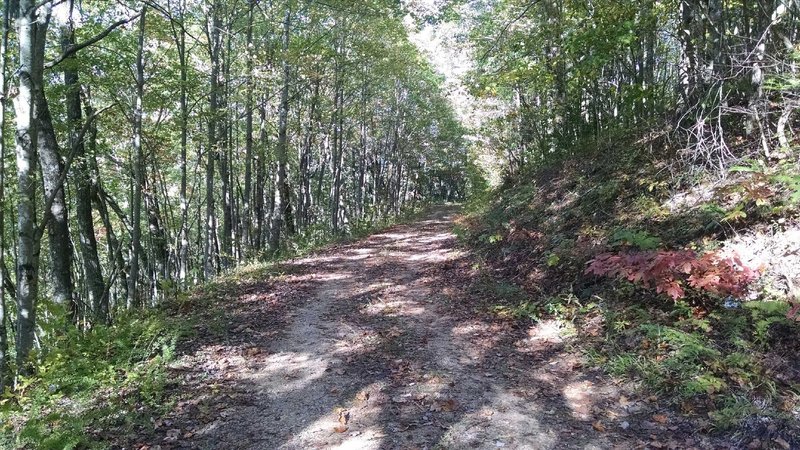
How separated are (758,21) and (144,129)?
45.0 ft

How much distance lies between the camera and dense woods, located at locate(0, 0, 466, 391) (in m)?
6.28

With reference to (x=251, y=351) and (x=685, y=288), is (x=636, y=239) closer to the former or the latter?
(x=685, y=288)

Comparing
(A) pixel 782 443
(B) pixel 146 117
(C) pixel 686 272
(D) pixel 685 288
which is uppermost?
(B) pixel 146 117

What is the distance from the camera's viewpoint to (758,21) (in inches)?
277

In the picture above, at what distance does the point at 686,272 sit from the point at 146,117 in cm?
1361

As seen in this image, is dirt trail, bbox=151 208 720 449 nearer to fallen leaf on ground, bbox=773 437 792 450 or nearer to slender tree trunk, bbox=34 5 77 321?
fallen leaf on ground, bbox=773 437 792 450

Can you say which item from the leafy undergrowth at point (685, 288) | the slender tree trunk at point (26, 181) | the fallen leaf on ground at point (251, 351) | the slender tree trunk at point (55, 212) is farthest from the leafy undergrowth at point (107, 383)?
the leafy undergrowth at point (685, 288)

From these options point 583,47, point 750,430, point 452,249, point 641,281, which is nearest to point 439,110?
point 452,249

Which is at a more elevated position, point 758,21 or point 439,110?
point 439,110

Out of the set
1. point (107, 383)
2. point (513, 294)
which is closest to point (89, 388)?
point (107, 383)

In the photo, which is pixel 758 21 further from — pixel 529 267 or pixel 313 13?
pixel 313 13

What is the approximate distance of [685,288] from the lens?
536cm

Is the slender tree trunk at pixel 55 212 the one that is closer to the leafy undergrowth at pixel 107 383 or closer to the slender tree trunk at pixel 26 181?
the slender tree trunk at pixel 26 181

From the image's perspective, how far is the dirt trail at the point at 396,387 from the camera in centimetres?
399
